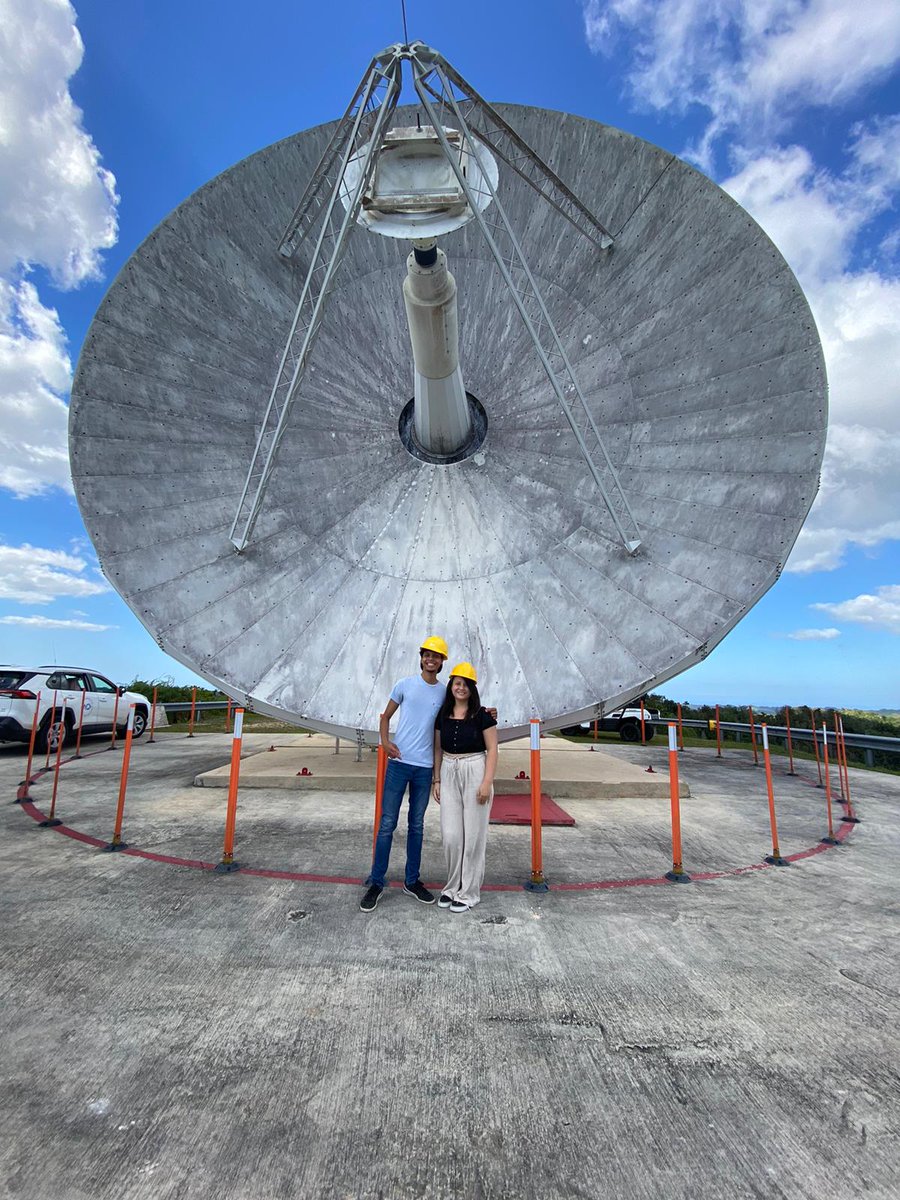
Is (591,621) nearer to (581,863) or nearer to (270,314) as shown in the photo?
(581,863)

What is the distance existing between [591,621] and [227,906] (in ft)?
13.6

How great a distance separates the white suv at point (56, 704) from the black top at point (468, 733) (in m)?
8.50

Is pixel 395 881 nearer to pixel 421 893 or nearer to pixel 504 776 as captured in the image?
pixel 421 893

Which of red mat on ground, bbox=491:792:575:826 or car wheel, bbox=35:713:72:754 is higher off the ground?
car wheel, bbox=35:713:72:754

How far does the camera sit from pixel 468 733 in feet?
16.3

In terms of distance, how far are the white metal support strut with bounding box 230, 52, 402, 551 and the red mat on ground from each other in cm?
432

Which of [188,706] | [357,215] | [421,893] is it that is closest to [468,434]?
[357,215]

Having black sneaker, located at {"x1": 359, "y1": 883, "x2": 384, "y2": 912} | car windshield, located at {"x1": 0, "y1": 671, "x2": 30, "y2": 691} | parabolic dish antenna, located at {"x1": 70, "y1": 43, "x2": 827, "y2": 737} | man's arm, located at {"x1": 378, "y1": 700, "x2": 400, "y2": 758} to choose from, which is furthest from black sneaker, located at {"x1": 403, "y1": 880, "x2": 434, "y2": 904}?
car windshield, located at {"x1": 0, "y1": 671, "x2": 30, "y2": 691}

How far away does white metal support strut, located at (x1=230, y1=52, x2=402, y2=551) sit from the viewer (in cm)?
620

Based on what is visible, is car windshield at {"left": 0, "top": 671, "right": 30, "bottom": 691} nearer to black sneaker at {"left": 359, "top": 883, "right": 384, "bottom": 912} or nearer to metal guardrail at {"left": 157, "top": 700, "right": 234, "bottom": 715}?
metal guardrail at {"left": 157, "top": 700, "right": 234, "bottom": 715}

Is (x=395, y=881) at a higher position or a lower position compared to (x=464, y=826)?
lower

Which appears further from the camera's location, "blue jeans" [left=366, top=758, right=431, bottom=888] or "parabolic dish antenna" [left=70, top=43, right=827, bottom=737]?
"parabolic dish antenna" [left=70, top=43, right=827, bottom=737]

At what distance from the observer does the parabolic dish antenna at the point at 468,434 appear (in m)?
6.58

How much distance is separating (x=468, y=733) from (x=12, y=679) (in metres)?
12.2
